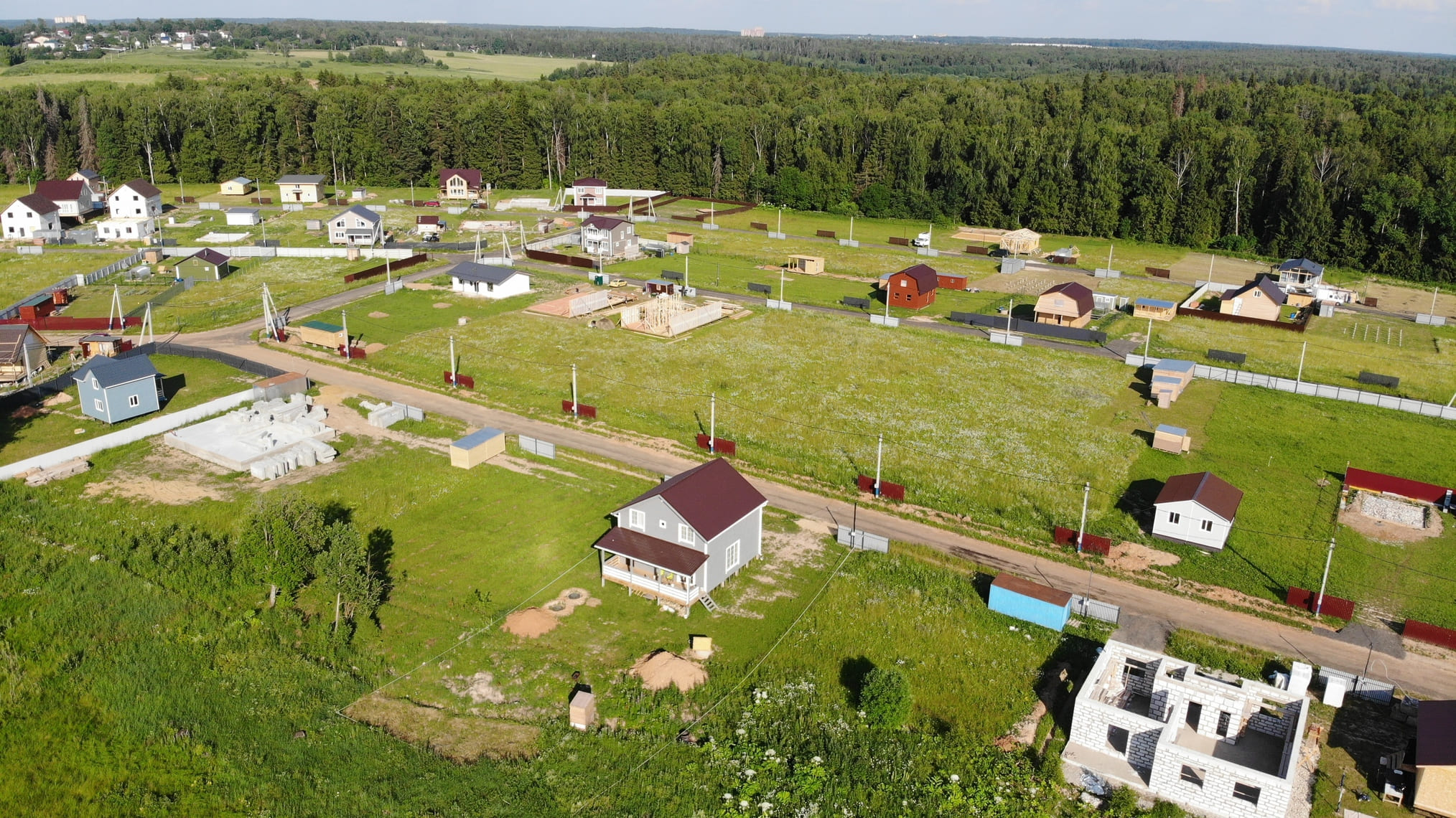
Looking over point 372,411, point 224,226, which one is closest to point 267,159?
point 224,226

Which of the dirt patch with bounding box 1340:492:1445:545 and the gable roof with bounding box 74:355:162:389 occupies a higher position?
the gable roof with bounding box 74:355:162:389

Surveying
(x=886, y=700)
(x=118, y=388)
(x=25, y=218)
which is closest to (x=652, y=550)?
(x=886, y=700)

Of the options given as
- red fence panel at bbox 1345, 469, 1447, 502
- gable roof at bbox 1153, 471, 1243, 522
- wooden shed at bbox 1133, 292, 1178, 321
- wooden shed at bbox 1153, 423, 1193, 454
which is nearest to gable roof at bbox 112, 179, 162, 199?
wooden shed at bbox 1133, 292, 1178, 321

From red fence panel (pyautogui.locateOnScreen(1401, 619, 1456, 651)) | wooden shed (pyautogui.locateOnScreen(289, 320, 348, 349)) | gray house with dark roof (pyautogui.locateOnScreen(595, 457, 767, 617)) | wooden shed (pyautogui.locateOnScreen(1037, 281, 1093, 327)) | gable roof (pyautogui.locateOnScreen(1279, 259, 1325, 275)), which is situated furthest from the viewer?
gable roof (pyautogui.locateOnScreen(1279, 259, 1325, 275))

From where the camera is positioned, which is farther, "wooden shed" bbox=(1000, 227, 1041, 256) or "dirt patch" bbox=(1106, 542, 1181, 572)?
"wooden shed" bbox=(1000, 227, 1041, 256)

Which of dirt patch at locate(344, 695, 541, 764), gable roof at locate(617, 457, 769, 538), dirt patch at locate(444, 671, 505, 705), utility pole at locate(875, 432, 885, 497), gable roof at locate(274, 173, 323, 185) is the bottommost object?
dirt patch at locate(344, 695, 541, 764)

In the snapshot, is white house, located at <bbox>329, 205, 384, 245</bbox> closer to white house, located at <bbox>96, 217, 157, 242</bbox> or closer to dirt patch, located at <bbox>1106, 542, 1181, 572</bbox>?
white house, located at <bbox>96, 217, 157, 242</bbox>

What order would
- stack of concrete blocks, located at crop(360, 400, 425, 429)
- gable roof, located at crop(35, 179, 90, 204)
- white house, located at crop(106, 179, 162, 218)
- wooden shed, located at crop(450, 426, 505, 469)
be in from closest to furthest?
wooden shed, located at crop(450, 426, 505, 469) → stack of concrete blocks, located at crop(360, 400, 425, 429) → white house, located at crop(106, 179, 162, 218) → gable roof, located at crop(35, 179, 90, 204)
